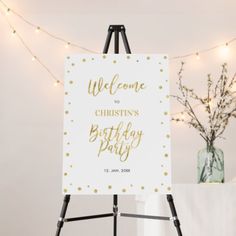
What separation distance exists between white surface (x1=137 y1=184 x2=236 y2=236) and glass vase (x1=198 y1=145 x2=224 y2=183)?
0.66ft

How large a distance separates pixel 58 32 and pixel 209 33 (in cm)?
91

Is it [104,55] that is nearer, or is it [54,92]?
[104,55]

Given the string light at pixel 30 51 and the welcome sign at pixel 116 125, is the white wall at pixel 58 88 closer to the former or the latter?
the string light at pixel 30 51

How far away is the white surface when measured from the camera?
69.1 inches

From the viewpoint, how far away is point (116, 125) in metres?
1.48

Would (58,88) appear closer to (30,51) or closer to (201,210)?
(30,51)

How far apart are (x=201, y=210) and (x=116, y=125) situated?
0.54 m

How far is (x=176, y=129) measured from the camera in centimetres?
270

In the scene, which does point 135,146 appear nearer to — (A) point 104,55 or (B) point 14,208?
(A) point 104,55

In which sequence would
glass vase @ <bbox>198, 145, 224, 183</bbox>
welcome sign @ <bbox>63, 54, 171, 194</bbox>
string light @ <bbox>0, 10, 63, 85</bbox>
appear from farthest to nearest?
string light @ <bbox>0, 10, 63, 85</bbox>
glass vase @ <bbox>198, 145, 224, 183</bbox>
welcome sign @ <bbox>63, 54, 171, 194</bbox>

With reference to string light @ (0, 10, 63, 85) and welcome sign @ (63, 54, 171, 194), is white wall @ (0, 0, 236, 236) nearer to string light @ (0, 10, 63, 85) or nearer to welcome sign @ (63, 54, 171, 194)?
string light @ (0, 10, 63, 85)

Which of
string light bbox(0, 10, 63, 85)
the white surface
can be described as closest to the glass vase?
the white surface

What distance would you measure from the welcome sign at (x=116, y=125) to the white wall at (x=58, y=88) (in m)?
1.18

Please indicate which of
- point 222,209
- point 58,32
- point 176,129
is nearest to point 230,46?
point 176,129
